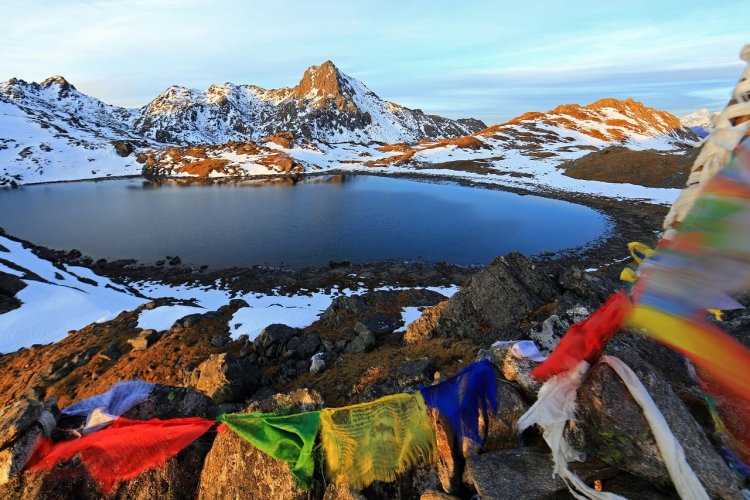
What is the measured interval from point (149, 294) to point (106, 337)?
9.50 meters

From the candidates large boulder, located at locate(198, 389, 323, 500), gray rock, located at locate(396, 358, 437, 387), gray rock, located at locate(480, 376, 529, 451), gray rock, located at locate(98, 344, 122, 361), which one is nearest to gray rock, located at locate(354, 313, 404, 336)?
gray rock, located at locate(396, 358, 437, 387)

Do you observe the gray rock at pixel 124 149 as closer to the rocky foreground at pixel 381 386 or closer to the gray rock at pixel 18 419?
the rocky foreground at pixel 381 386

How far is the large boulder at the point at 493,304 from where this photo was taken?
11.1 meters

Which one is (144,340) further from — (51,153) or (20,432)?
(51,153)

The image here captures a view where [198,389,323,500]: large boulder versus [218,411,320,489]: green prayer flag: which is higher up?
[218,411,320,489]: green prayer flag

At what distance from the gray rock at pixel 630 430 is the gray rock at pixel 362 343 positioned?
8647 mm

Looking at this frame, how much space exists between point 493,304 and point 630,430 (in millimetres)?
8486

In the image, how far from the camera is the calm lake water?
103ft

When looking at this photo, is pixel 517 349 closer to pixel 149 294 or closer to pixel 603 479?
pixel 603 479

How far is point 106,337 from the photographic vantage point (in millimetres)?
14297

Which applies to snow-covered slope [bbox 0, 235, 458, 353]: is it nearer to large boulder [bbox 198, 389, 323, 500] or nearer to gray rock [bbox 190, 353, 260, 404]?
gray rock [bbox 190, 353, 260, 404]

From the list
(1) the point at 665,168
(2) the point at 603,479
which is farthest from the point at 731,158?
(1) the point at 665,168

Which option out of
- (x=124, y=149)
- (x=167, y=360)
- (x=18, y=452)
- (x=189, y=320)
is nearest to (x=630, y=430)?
(x=18, y=452)

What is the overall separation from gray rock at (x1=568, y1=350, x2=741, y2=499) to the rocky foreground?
0.01 m
